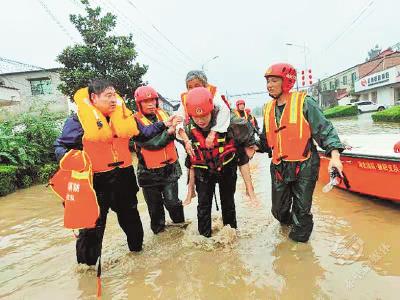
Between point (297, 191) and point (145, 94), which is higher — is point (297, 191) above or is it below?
below

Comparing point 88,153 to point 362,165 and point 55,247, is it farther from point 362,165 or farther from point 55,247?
point 362,165

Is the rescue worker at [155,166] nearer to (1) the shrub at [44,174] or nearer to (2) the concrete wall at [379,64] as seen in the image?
(1) the shrub at [44,174]

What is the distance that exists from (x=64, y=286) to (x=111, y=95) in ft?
5.98

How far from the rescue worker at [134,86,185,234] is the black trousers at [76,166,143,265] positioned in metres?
0.64

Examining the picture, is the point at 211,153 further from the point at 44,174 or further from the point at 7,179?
the point at 44,174

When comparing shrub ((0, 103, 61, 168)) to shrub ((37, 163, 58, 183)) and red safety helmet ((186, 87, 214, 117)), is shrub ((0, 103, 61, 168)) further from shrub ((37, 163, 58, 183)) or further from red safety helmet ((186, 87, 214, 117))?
red safety helmet ((186, 87, 214, 117))

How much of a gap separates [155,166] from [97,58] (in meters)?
16.0

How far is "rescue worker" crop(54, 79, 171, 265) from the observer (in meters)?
3.34

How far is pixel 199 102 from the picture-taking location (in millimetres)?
3486

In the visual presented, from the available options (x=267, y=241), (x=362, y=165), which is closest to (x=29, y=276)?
(x=267, y=241)

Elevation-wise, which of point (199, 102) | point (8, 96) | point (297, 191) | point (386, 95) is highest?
point (8, 96)

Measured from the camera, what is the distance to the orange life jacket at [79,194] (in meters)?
3.17

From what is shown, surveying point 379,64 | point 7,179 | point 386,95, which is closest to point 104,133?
point 7,179

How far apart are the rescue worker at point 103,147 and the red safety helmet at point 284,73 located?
3.75 feet
